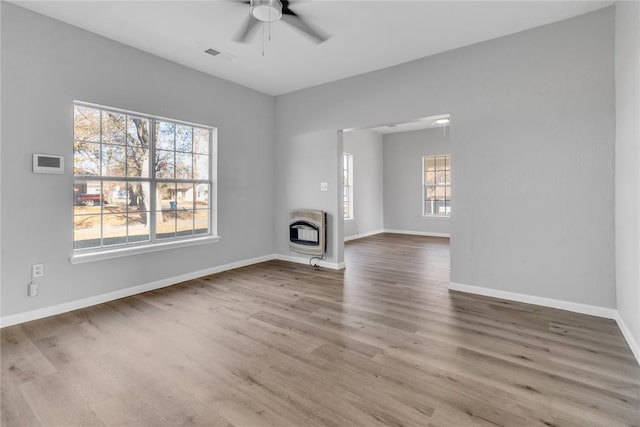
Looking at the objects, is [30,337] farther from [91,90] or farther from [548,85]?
[548,85]

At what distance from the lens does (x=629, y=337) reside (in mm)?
2379

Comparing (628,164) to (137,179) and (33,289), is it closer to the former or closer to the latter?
(137,179)

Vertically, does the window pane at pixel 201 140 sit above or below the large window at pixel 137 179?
above

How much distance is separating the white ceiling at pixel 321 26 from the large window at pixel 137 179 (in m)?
0.88

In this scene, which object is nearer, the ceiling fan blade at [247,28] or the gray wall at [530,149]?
the ceiling fan blade at [247,28]

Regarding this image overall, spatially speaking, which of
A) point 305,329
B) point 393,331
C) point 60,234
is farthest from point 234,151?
point 393,331

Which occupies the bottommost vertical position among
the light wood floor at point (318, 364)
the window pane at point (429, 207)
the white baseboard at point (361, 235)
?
the light wood floor at point (318, 364)

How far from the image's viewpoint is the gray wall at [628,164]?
2.20m

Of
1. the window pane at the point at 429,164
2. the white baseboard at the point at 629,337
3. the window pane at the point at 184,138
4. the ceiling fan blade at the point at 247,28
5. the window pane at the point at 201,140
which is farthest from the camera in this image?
the window pane at the point at 429,164

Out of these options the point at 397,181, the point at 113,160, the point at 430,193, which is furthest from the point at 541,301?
the point at 397,181

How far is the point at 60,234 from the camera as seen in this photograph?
3098 mm

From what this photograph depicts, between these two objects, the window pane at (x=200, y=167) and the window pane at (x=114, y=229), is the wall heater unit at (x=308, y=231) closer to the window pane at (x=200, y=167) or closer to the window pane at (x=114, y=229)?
the window pane at (x=200, y=167)

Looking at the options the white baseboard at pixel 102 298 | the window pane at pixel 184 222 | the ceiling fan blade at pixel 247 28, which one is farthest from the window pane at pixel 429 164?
the ceiling fan blade at pixel 247 28

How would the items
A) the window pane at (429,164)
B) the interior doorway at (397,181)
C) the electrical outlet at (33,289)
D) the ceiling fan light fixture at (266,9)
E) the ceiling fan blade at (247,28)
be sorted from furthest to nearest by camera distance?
the window pane at (429,164) < the interior doorway at (397,181) < the electrical outlet at (33,289) < the ceiling fan blade at (247,28) < the ceiling fan light fixture at (266,9)
